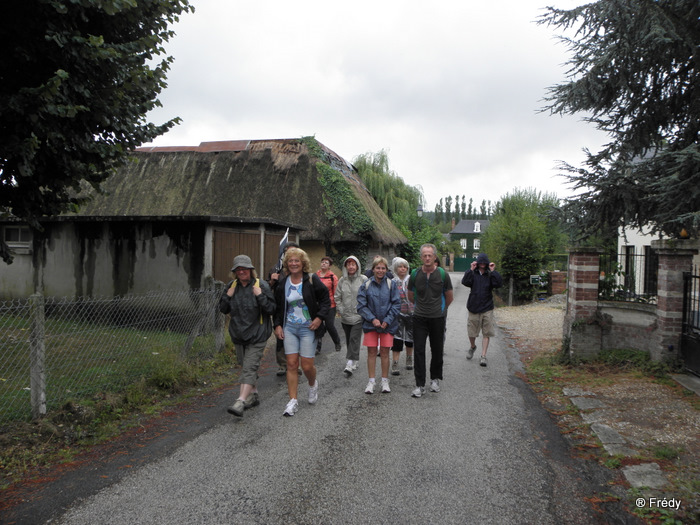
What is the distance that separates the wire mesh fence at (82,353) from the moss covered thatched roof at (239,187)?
8.86m

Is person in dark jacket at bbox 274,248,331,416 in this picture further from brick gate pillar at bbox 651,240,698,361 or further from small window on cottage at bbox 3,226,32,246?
small window on cottage at bbox 3,226,32,246

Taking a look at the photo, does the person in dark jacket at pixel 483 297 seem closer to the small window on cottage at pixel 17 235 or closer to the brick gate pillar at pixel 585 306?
the brick gate pillar at pixel 585 306

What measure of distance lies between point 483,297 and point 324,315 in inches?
139

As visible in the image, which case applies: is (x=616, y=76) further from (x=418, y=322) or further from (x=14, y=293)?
(x=14, y=293)

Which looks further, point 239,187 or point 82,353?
point 239,187

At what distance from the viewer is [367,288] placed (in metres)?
5.99

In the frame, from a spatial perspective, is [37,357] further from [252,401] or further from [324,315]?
[324,315]

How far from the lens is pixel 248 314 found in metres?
5.07

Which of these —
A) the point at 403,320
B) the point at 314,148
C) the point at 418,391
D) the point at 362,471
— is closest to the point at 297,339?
the point at 418,391

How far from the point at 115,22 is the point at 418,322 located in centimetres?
481

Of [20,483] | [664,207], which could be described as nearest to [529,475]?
[20,483]

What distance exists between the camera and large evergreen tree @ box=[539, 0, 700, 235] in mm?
7297

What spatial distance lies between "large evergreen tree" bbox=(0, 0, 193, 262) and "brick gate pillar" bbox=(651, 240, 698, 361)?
278 inches

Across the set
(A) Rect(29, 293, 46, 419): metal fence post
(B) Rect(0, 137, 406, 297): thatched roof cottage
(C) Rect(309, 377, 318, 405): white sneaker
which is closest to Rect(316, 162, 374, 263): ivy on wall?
(B) Rect(0, 137, 406, 297): thatched roof cottage
